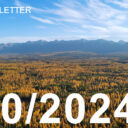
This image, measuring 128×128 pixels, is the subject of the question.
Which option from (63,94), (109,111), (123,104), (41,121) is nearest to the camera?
(41,121)

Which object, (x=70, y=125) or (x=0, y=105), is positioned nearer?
(x=70, y=125)

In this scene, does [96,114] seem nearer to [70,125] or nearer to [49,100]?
[70,125]

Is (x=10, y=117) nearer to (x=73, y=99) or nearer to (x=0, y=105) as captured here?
Result: (x=0, y=105)

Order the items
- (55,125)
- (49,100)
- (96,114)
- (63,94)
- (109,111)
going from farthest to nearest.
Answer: (63,94) < (49,100) < (109,111) < (96,114) < (55,125)

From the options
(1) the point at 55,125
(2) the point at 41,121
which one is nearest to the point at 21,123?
(2) the point at 41,121

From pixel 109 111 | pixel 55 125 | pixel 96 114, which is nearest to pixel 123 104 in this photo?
pixel 109 111

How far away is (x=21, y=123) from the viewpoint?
11.3m

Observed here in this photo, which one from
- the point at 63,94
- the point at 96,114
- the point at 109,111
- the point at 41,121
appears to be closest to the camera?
the point at 41,121

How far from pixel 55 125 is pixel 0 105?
21.0ft

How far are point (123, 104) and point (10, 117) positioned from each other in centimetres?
924

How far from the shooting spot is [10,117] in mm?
12359

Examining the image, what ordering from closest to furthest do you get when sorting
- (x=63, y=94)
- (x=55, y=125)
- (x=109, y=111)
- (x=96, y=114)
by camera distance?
(x=55, y=125), (x=96, y=114), (x=109, y=111), (x=63, y=94)

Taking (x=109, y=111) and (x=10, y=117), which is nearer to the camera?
(x=10, y=117)

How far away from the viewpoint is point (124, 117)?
39.7 feet
